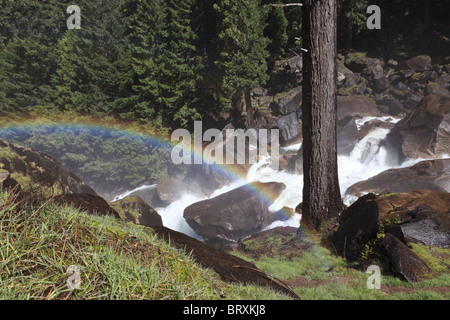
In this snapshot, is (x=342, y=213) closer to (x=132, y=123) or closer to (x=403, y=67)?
(x=132, y=123)

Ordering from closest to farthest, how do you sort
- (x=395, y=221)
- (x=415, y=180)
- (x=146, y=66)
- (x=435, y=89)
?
1. (x=395, y=221)
2. (x=415, y=180)
3. (x=435, y=89)
4. (x=146, y=66)

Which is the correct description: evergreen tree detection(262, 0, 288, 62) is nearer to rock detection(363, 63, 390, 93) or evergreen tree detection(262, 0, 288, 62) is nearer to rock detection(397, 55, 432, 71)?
rock detection(363, 63, 390, 93)

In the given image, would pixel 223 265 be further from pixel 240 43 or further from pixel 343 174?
pixel 240 43

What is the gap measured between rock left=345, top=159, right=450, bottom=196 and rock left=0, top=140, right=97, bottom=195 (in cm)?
1299

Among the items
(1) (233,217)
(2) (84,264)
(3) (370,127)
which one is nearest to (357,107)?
(3) (370,127)

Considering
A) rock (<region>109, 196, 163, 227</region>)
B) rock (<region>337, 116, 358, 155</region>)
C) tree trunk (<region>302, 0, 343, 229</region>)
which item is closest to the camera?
tree trunk (<region>302, 0, 343, 229</region>)

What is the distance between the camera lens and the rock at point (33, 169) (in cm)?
672

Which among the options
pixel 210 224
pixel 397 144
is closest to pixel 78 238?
pixel 210 224

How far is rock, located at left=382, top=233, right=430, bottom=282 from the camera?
12.8ft

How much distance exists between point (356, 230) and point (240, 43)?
75.4 ft

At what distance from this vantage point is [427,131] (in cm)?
1655

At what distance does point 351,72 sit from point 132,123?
26.0 metres

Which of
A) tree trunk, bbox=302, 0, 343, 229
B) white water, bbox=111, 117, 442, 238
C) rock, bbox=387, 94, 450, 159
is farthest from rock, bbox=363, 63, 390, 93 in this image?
tree trunk, bbox=302, 0, 343, 229
